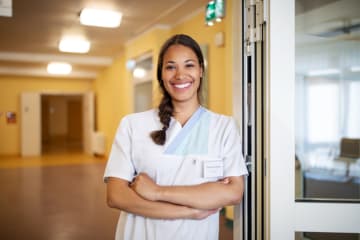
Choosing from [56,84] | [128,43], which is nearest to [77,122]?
[56,84]

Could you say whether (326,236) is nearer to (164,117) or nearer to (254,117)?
(254,117)

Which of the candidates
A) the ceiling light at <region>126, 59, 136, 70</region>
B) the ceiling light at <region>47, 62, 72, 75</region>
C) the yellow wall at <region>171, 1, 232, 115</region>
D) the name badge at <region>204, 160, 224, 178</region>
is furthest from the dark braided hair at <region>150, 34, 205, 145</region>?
the ceiling light at <region>47, 62, 72, 75</region>

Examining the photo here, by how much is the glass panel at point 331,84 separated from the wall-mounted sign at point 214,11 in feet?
5.86

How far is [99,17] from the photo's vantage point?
500 centimetres

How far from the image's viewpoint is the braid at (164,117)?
1485 millimetres

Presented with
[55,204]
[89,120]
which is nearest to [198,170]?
[55,204]

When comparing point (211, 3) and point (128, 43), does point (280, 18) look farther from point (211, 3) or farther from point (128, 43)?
point (128, 43)

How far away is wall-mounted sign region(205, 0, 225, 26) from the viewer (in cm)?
403

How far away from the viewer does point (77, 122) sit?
17.7 metres

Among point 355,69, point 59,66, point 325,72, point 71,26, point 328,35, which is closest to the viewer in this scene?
point 355,69

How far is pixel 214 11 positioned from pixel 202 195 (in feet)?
10.6

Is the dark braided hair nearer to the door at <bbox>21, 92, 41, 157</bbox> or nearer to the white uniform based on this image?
the white uniform

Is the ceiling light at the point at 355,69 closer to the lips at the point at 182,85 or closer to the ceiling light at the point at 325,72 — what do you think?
the ceiling light at the point at 325,72

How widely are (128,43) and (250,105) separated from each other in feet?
19.0
